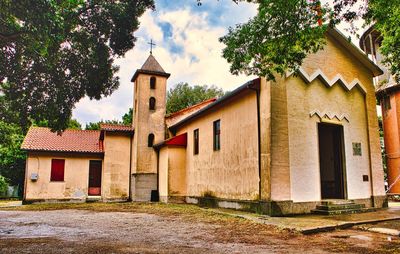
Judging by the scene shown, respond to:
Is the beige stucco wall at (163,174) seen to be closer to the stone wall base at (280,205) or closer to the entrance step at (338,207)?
the stone wall base at (280,205)

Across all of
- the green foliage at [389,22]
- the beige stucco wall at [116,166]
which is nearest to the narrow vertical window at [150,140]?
the beige stucco wall at [116,166]

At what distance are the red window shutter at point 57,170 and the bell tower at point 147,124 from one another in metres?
4.60

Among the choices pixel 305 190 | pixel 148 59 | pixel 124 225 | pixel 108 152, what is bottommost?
pixel 124 225

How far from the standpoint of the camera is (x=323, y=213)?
10.8 meters

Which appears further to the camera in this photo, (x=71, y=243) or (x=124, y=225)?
(x=124, y=225)

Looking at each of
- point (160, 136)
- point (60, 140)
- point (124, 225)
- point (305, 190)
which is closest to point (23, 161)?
point (60, 140)

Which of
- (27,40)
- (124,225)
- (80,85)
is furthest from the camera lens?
(124,225)

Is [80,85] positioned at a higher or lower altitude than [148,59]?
lower

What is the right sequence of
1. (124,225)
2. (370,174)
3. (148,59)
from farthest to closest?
(148,59), (370,174), (124,225)

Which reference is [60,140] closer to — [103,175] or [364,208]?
[103,175]

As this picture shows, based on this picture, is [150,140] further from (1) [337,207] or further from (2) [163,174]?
(1) [337,207]

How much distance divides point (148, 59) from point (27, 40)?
57.3 ft

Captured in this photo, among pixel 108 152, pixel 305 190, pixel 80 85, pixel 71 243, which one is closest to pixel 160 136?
pixel 108 152

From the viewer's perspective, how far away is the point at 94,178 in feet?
71.6
